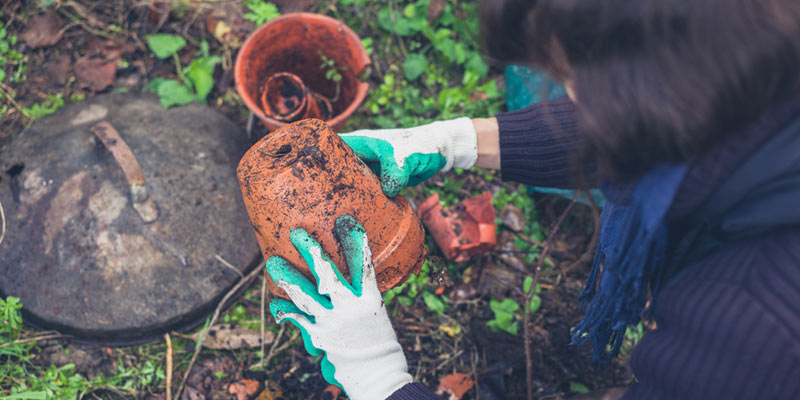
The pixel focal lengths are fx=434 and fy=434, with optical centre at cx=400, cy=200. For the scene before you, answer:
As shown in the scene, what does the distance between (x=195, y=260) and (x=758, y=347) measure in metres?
1.70

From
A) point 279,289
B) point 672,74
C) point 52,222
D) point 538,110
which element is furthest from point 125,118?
point 672,74

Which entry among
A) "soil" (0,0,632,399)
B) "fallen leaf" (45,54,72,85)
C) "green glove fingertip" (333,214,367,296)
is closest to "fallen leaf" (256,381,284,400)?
"soil" (0,0,632,399)

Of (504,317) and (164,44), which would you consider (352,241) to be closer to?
(504,317)

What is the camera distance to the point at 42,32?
2318 mm

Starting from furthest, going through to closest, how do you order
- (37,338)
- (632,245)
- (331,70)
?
(331,70)
(37,338)
(632,245)

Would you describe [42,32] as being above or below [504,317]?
above

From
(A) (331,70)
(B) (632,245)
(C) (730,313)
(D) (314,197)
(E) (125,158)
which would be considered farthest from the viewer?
(A) (331,70)

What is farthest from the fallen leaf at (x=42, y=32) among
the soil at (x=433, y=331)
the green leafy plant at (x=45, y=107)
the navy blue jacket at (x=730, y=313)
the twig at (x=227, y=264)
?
the navy blue jacket at (x=730, y=313)

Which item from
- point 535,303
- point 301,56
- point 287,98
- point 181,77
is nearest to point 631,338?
point 535,303

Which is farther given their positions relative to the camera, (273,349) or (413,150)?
(273,349)

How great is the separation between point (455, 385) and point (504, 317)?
361 millimetres

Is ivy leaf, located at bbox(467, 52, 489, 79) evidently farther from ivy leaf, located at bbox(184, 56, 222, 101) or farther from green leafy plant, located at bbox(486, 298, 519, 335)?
ivy leaf, located at bbox(184, 56, 222, 101)

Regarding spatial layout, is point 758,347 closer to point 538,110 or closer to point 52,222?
point 538,110

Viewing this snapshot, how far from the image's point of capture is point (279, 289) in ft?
4.21
